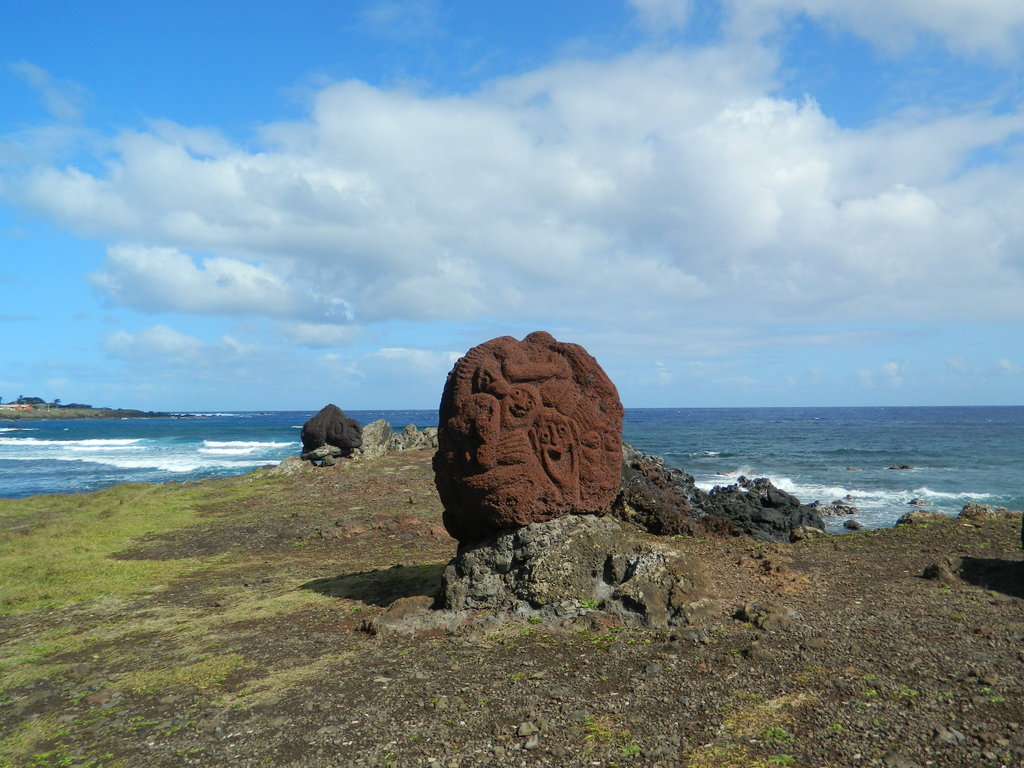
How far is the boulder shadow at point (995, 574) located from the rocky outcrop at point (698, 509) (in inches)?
218

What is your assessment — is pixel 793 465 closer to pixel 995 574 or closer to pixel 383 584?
pixel 995 574

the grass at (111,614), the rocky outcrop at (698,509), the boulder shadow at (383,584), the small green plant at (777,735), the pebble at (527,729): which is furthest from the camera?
the rocky outcrop at (698,509)

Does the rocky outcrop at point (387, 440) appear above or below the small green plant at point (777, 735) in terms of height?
above

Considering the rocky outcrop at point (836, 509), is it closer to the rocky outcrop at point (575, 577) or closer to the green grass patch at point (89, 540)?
the rocky outcrop at point (575, 577)

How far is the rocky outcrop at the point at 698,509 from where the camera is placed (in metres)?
14.6

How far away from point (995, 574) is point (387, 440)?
2478cm

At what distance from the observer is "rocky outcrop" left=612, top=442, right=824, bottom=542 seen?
1458cm

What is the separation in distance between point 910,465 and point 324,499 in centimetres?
3404

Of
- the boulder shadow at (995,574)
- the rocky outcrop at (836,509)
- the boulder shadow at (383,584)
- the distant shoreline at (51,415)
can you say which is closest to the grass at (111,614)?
the boulder shadow at (383,584)

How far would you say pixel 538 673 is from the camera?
652 cm

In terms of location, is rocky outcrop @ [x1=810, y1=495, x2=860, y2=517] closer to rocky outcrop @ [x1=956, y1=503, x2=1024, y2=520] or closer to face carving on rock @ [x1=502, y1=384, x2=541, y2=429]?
rocky outcrop @ [x1=956, y1=503, x2=1024, y2=520]

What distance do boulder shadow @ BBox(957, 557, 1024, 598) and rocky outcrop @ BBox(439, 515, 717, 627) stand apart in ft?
11.9

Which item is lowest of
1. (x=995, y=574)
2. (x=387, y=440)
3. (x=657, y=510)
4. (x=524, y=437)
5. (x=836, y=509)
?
(x=836, y=509)

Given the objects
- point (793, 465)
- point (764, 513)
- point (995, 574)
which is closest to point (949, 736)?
point (995, 574)
